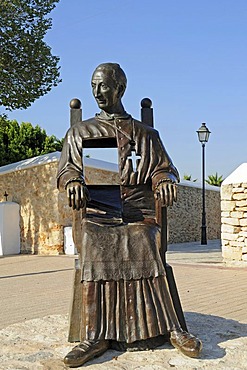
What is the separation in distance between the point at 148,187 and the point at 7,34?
403 inches

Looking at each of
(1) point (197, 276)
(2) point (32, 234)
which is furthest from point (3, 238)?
(1) point (197, 276)

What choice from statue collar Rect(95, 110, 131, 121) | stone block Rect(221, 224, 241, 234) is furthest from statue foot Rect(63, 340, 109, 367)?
stone block Rect(221, 224, 241, 234)

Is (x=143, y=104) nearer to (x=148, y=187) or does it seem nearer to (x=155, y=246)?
(x=148, y=187)

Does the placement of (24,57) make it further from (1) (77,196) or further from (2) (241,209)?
(1) (77,196)

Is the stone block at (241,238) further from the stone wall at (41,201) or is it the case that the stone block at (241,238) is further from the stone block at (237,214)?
the stone wall at (41,201)

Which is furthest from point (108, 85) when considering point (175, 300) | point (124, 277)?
point (175, 300)

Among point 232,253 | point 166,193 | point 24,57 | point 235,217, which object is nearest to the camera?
point 166,193

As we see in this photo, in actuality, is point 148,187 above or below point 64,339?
above

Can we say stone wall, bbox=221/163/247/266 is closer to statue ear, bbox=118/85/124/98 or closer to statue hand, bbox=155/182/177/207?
statue ear, bbox=118/85/124/98

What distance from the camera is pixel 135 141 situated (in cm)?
430

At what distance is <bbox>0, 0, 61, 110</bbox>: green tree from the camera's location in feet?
44.0

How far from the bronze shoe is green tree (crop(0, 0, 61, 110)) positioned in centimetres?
1061

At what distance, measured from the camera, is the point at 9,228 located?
15.2m

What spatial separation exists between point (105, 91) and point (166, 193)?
0.95 meters
